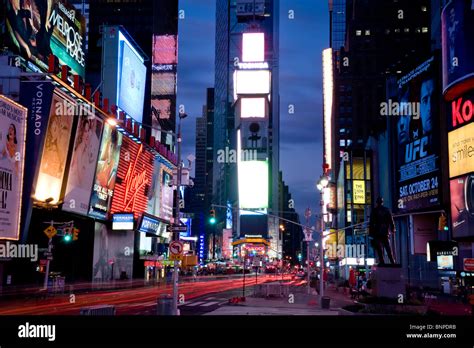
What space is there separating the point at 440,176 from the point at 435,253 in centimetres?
952

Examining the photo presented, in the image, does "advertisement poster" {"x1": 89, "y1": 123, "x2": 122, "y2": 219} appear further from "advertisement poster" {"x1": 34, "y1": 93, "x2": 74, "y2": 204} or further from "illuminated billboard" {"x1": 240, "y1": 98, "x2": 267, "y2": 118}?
"illuminated billboard" {"x1": 240, "y1": 98, "x2": 267, "y2": 118}

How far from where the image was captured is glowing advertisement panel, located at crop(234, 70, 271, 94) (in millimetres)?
103812

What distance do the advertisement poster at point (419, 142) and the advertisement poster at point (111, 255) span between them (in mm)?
38339

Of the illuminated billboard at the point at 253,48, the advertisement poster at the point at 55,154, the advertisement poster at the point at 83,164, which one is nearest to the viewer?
the advertisement poster at the point at 55,154

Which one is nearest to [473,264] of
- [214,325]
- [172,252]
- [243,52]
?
[172,252]

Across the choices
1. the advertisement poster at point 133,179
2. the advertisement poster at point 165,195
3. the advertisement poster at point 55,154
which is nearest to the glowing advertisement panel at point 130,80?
the advertisement poster at point 133,179

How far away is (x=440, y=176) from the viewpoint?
230 ft

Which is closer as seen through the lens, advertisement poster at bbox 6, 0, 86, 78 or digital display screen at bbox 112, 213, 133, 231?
advertisement poster at bbox 6, 0, 86, 78

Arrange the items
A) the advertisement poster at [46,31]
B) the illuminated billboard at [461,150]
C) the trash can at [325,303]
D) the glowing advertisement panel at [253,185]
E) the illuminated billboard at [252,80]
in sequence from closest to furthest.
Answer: the trash can at [325,303]
the illuminated billboard at [461,150]
the advertisement poster at [46,31]
the illuminated billboard at [252,80]
the glowing advertisement panel at [253,185]

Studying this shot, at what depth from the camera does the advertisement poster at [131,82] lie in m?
84.4

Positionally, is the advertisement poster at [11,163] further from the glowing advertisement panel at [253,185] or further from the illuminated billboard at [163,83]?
the illuminated billboard at [163,83]

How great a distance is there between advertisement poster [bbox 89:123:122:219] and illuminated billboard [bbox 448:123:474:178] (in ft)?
123

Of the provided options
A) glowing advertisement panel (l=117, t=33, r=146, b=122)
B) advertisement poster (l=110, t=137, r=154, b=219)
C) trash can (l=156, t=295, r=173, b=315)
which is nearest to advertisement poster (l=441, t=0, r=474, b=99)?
advertisement poster (l=110, t=137, r=154, b=219)

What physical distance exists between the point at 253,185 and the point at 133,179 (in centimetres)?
6033
